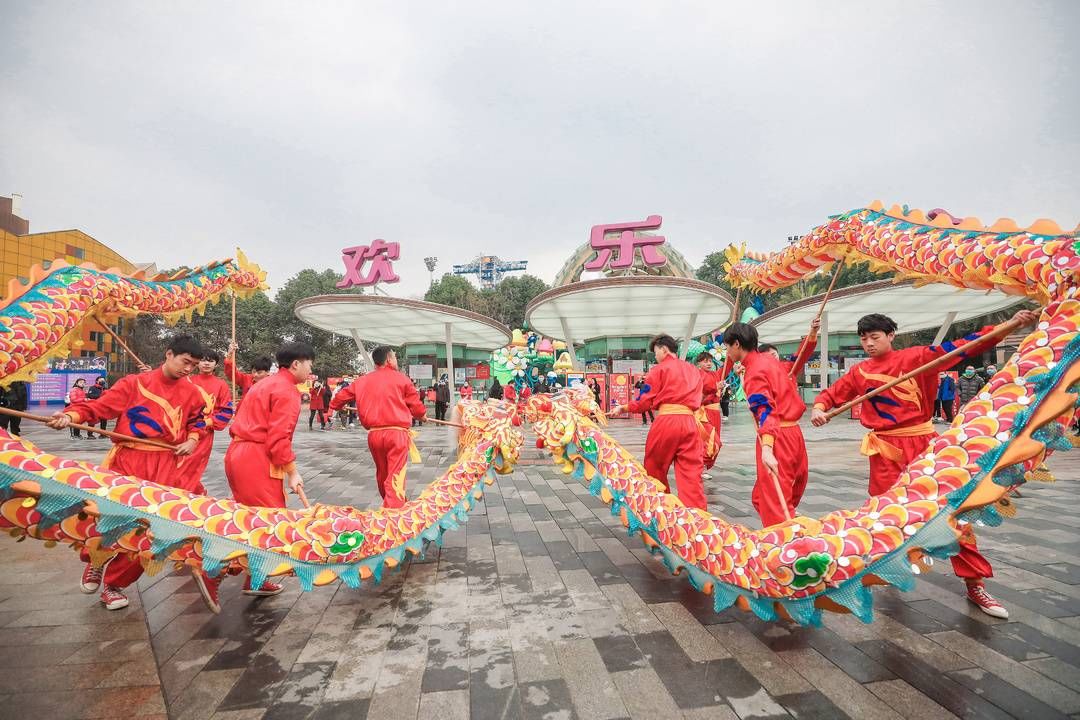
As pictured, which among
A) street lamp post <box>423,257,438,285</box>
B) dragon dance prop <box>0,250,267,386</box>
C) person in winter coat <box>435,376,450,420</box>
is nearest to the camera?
dragon dance prop <box>0,250,267,386</box>

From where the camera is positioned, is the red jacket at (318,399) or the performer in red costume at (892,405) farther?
the red jacket at (318,399)

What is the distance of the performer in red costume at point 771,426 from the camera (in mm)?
2953

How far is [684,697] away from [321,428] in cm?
1504

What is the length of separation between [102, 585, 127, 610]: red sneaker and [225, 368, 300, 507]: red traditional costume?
81 centimetres

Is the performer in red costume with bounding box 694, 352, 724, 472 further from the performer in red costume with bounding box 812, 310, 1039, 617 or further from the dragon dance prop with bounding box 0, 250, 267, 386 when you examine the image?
the dragon dance prop with bounding box 0, 250, 267, 386

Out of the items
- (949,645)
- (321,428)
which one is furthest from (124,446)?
(321,428)

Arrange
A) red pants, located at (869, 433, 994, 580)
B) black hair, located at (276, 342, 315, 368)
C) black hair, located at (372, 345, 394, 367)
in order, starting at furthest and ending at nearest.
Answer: black hair, located at (372, 345, 394, 367), black hair, located at (276, 342, 315, 368), red pants, located at (869, 433, 994, 580)

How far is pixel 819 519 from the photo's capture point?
2135mm

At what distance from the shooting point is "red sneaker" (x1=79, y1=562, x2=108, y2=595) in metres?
3.10

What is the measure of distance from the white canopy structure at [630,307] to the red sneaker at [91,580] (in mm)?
10765

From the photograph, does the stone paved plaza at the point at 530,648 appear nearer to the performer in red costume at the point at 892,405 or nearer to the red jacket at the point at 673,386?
the performer in red costume at the point at 892,405

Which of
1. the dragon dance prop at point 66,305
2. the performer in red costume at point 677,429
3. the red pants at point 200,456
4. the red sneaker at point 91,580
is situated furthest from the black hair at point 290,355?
the performer in red costume at point 677,429

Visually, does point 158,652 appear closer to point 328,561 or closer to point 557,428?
point 328,561

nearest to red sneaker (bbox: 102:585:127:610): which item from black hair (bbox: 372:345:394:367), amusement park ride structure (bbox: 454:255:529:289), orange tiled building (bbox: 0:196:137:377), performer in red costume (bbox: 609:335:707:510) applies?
black hair (bbox: 372:345:394:367)
